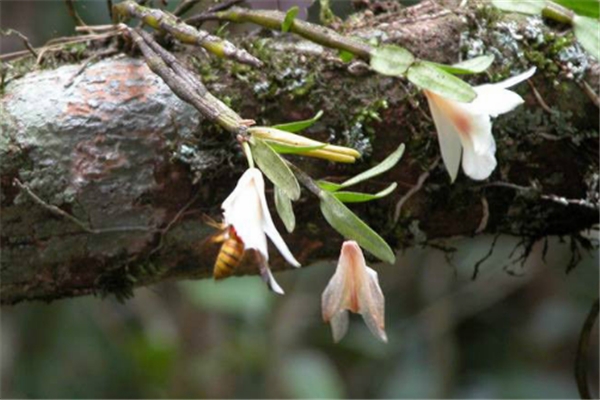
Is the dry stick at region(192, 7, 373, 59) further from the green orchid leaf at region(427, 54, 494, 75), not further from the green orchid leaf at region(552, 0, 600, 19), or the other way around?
the green orchid leaf at region(552, 0, 600, 19)

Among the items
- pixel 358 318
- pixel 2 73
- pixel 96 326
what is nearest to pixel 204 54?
pixel 2 73

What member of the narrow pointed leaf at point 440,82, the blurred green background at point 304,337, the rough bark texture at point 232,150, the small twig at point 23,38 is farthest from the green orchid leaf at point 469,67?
the blurred green background at point 304,337

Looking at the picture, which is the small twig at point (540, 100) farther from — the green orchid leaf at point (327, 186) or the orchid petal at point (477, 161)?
the green orchid leaf at point (327, 186)

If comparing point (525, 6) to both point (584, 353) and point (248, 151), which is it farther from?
point (584, 353)

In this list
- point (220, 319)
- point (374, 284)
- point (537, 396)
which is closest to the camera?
point (374, 284)

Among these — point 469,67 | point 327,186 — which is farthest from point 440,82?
point 327,186

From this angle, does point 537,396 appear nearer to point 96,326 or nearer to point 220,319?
point 220,319

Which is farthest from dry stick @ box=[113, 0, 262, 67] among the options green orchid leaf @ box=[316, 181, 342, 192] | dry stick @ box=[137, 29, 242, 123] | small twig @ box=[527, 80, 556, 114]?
small twig @ box=[527, 80, 556, 114]
